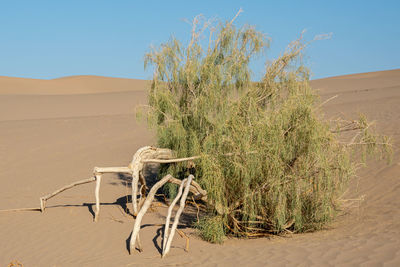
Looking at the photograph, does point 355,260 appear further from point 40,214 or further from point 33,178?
point 33,178

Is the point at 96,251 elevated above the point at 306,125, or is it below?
below

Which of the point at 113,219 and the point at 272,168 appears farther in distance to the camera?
the point at 113,219

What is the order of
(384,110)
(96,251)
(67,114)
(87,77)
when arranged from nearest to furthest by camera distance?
(96,251)
(384,110)
(67,114)
(87,77)

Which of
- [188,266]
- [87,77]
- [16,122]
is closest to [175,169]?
[188,266]

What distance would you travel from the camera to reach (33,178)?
16.5 m

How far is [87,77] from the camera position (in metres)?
73.1

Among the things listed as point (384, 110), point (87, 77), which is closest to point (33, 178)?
point (384, 110)

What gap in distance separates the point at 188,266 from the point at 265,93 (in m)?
5.73

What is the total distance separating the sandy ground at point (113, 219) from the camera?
782cm

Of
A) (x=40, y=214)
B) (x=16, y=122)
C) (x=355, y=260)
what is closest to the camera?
(x=355, y=260)

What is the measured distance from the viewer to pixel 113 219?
10.8 m

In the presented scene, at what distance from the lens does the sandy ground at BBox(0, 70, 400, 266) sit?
7.82 m

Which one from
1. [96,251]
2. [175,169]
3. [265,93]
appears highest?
[265,93]

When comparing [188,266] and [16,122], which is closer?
[188,266]
